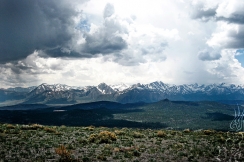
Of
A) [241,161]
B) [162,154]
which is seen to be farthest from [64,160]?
[241,161]

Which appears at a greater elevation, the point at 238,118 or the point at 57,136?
the point at 238,118

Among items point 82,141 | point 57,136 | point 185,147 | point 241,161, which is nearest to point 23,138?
point 57,136

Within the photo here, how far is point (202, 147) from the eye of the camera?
29.6 m

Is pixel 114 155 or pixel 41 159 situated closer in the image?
pixel 41 159

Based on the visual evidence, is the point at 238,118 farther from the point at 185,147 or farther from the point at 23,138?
the point at 23,138

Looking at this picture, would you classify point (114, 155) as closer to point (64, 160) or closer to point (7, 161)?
point (64, 160)

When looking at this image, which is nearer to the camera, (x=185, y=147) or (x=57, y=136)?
(x=185, y=147)

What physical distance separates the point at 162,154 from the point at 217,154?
6927mm

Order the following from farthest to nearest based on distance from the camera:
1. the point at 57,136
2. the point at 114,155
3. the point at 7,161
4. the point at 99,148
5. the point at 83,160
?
the point at 57,136 → the point at 99,148 → the point at 114,155 → the point at 83,160 → the point at 7,161

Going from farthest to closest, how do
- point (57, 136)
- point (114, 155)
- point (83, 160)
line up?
point (57, 136), point (114, 155), point (83, 160)

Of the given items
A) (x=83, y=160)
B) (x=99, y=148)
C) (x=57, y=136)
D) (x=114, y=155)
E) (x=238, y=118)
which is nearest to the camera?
(x=83, y=160)

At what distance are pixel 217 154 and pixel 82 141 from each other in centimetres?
1865

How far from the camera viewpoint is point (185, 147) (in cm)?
2941

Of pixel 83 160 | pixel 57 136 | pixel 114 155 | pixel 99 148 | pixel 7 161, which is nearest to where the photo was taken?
pixel 7 161
